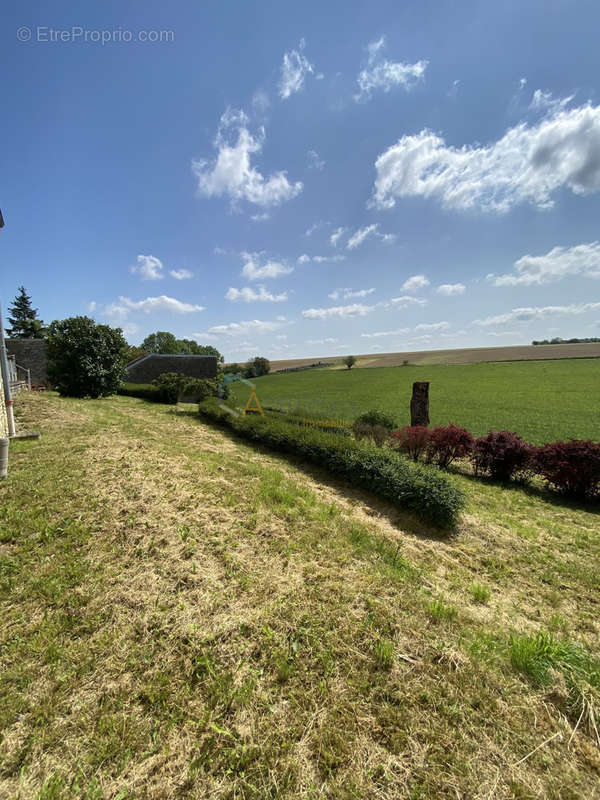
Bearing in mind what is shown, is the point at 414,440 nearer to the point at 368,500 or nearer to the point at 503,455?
the point at 503,455

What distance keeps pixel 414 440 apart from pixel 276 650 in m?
6.60

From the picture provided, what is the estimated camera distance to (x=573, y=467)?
19.0 ft

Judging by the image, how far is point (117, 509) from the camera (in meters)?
3.55

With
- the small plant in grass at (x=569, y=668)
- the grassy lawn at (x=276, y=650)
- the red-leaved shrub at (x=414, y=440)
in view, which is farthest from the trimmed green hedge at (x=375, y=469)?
the small plant in grass at (x=569, y=668)

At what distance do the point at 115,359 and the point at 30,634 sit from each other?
543 inches

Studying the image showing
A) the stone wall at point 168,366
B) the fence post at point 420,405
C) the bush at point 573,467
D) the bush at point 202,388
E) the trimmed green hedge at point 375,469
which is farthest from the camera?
the stone wall at point 168,366

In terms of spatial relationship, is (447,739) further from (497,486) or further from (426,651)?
(497,486)

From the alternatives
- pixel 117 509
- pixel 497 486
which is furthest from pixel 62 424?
pixel 497 486

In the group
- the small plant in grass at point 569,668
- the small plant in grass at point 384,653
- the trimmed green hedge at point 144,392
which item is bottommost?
the small plant in grass at point 569,668

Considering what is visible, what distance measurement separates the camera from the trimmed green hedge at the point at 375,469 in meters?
4.44

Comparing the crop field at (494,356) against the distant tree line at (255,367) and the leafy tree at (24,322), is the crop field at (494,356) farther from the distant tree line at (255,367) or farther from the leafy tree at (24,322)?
the leafy tree at (24,322)

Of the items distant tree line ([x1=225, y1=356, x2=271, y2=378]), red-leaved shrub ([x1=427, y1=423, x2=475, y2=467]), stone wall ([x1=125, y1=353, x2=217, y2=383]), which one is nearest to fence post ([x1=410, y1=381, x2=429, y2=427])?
red-leaved shrub ([x1=427, y1=423, x2=475, y2=467])

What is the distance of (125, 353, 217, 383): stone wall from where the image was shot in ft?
80.7

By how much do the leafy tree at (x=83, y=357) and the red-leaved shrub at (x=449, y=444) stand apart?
14.0 metres
